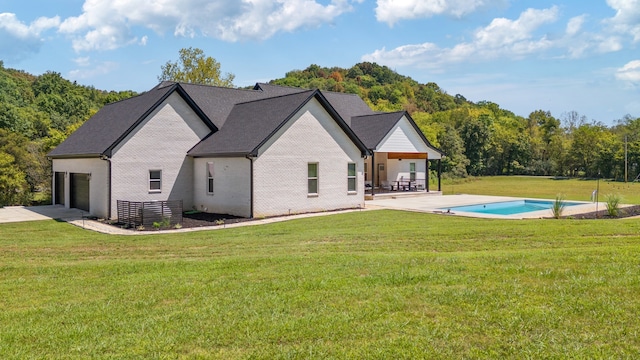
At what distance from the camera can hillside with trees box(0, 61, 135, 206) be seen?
2700cm

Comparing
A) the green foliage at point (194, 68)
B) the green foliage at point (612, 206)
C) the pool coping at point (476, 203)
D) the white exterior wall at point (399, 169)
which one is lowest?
the pool coping at point (476, 203)

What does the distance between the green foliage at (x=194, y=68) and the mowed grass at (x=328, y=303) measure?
48137 millimetres

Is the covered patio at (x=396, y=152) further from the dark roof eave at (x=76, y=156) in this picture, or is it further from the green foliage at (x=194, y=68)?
the green foliage at (x=194, y=68)

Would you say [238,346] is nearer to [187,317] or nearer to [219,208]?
[187,317]

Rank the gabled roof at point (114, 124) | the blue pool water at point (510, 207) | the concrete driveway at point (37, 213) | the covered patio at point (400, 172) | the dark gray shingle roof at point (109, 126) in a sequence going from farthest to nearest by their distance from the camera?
the covered patio at point (400, 172)
the blue pool water at point (510, 207)
the dark gray shingle roof at point (109, 126)
the gabled roof at point (114, 124)
the concrete driveway at point (37, 213)

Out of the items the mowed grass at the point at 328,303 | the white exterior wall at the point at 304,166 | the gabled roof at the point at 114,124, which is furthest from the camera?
the gabled roof at the point at 114,124

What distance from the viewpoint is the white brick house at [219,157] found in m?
21.5

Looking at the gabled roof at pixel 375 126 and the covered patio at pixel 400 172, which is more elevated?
the gabled roof at pixel 375 126

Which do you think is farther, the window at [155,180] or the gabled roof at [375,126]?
the gabled roof at [375,126]

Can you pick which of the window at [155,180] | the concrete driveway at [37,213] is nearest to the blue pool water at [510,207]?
the window at [155,180]

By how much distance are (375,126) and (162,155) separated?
52.7 feet

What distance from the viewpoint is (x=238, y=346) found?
5.23 m

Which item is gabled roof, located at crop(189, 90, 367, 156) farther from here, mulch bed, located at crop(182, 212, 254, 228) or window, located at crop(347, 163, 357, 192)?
mulch bed, located at crop(182, 212, 254, 228)

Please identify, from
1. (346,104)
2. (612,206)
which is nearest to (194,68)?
(346,104)
